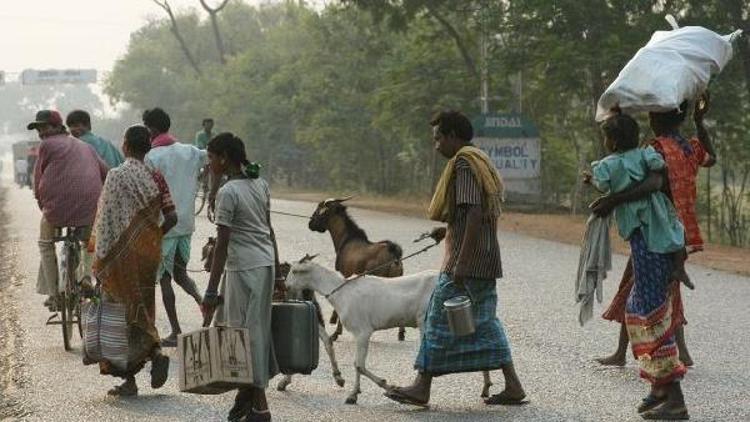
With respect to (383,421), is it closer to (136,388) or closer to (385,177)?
(136,388)

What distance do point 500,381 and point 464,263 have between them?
60.9 inches

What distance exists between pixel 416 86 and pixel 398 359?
25.5 m

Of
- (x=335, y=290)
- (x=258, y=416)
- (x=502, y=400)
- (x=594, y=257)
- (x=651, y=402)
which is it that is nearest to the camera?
(x=258, y=416)

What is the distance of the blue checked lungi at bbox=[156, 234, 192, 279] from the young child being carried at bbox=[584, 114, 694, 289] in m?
4.13

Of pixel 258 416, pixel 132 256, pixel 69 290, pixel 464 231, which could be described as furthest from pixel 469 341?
pixel 69 290

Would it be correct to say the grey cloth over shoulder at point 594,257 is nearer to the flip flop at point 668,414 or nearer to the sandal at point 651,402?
the sandal at point 651,402

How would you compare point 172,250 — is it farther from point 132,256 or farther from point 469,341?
point 469,341

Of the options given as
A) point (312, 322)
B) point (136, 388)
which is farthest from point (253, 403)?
point (136, 388)

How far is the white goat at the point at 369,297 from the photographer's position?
8.72m

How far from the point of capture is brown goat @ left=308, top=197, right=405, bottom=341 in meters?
11.2

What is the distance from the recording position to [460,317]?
7.77 metres

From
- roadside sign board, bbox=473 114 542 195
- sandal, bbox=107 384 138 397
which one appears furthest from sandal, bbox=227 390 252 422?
roadside sign board, bbox=473 114 542 195

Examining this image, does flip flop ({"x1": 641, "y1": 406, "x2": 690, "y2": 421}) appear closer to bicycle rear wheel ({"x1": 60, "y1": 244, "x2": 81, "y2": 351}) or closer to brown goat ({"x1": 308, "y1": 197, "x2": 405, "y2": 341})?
brown goat ({"x1": 308, "y1": 197, "x2": 405, "y2": 341})

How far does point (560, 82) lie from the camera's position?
1169 inches
